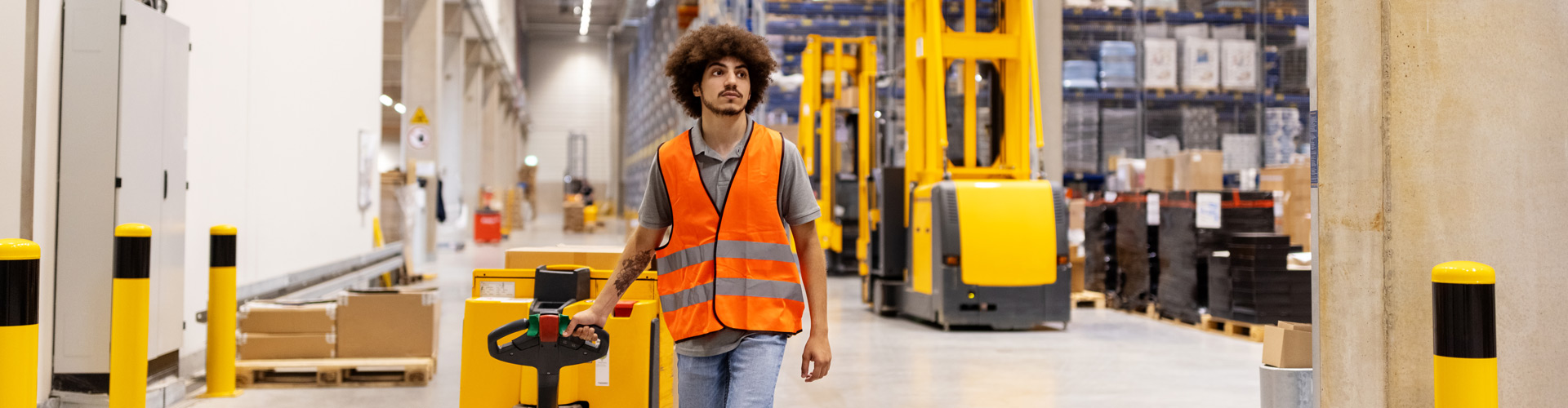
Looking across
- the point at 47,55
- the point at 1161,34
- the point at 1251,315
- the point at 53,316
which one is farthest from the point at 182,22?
the point at 1161,34

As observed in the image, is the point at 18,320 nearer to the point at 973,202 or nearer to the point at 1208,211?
the point at 973,202

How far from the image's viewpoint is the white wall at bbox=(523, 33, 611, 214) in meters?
→ 41.5

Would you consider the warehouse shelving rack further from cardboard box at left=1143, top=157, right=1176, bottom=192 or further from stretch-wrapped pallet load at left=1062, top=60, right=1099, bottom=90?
cardboard box at left=1143, top=157, right=1176, bottom=192

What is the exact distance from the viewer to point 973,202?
7668mm

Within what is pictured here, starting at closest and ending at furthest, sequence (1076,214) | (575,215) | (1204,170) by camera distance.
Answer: (1204,170) < (1076,214) < (575,215)

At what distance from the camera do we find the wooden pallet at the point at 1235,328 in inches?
289

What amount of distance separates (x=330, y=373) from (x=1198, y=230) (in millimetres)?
6037

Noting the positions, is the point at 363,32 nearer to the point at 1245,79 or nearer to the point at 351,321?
the point at 351,321

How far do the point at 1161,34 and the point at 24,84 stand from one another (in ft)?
38.1

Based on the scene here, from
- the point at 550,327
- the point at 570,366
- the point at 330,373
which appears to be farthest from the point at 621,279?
the point at 330,373

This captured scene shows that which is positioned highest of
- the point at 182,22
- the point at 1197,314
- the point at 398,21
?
the point at 398,21

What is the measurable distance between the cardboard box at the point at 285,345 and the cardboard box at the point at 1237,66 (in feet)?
34.3

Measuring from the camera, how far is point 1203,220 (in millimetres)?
8023

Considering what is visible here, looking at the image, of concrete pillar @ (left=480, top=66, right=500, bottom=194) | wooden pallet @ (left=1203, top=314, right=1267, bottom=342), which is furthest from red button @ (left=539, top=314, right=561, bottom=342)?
concrete pillar @ (left=480, top=66, right=500, bottom=194)
